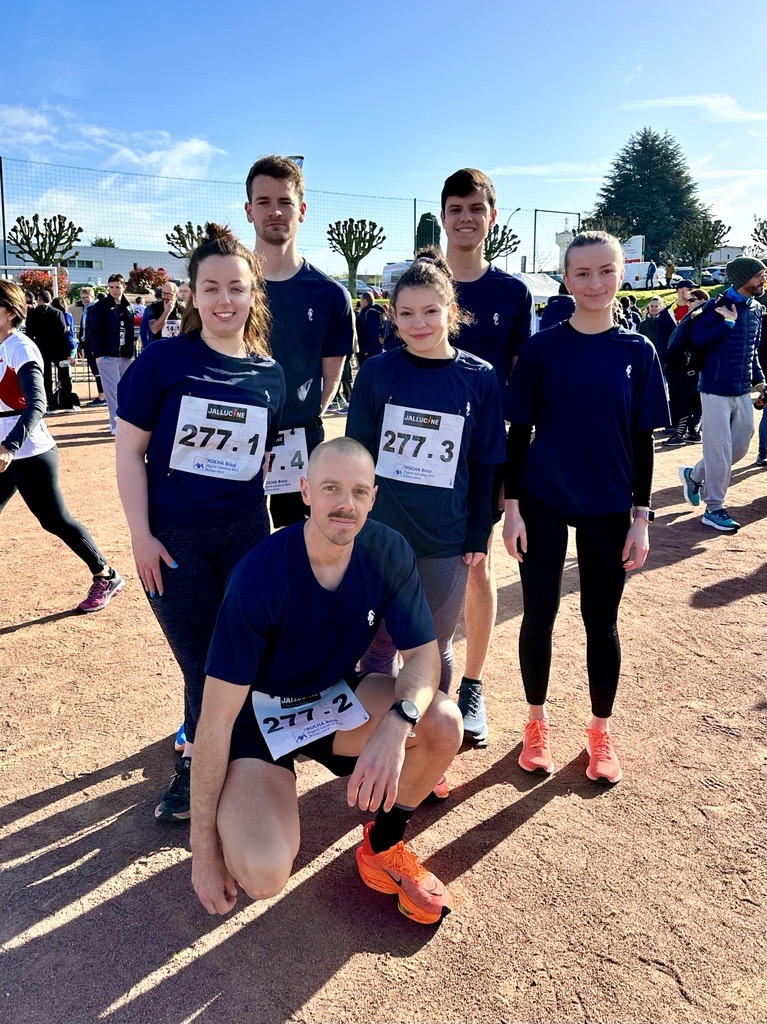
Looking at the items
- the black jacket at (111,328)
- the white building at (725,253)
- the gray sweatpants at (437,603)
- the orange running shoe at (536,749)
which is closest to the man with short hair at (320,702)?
the gray sweatpants at (437,603)

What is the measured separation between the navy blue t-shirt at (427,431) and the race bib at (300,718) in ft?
2.31

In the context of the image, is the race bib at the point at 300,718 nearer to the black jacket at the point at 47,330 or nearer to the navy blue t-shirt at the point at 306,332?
the navy blue t-shirt at the point at 306,332

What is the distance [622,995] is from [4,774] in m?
2.45

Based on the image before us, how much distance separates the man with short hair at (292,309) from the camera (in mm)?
3117

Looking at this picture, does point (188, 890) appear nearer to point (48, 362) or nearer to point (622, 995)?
point (622, 995)

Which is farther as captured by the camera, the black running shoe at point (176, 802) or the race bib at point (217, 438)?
the black running shoe at point (176, 802)

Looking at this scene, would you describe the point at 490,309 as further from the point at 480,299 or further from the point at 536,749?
the point at 536,749

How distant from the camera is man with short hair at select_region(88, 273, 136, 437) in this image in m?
10.3

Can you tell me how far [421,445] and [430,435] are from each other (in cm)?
5

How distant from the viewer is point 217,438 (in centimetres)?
248

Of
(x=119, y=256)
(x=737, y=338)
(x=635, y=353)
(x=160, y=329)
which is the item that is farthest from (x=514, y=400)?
(x=119, y=256)

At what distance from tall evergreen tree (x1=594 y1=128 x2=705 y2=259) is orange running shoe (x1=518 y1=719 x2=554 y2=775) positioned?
233 feet

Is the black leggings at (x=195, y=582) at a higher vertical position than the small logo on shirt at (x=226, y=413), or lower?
lower

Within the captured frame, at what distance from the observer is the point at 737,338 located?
20.9 ft
